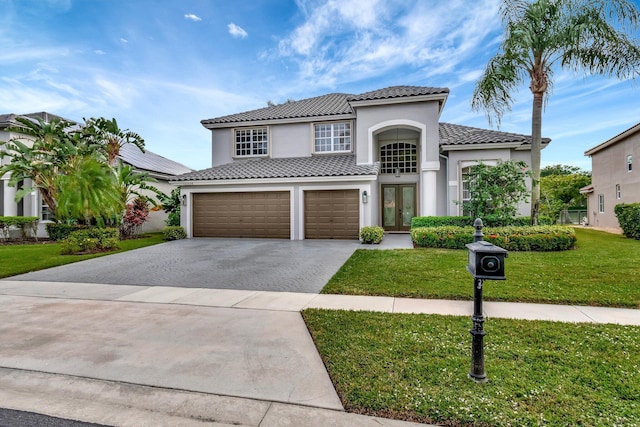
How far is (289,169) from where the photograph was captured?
16016 mm

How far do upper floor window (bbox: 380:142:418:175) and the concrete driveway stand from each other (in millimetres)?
6295

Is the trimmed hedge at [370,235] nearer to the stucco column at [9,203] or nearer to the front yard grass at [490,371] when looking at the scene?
the front yard grass at [490,371]

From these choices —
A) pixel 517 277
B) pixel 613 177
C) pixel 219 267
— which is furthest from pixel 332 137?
pixel 613 177

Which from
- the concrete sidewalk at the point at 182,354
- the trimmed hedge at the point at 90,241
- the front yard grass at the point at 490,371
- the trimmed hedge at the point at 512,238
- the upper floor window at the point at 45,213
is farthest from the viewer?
the upper floor window at the point at 45,213

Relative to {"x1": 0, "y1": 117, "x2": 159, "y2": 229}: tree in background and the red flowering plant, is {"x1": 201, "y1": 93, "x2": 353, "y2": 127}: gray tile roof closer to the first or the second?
Result: {"x1": 0, "y1": 117, "x2": 159, "y2": 229}: tree in background

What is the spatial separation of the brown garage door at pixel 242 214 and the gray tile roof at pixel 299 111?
Result: 16.9 feet

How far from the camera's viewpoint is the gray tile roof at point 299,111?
58.9ft

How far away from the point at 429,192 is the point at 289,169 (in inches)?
277

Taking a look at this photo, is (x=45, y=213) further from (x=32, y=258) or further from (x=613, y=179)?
(x=613, y=179)

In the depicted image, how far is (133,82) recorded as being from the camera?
17312 millimetres

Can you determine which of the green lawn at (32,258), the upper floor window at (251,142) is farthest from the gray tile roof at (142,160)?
the green lawn at (32,258)

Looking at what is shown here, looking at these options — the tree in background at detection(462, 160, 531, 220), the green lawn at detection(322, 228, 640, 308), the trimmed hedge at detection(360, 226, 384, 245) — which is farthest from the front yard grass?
the tree in background at detection(462, 160, 531, 220)

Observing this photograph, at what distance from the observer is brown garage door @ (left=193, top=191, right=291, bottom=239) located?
1557 centimetres

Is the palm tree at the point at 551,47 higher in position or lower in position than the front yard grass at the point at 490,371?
higher
